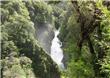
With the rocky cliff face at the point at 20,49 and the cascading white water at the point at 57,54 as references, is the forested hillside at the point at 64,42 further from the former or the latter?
the cascading white water at the point at 57,54

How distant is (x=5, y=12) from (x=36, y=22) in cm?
676

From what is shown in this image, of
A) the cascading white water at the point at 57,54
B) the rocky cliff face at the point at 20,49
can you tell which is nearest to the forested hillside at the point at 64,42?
the rocky cliff face at the point at 20,49

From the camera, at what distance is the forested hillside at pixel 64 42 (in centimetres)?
1004

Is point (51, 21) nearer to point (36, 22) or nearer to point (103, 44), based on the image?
point (36, 22)

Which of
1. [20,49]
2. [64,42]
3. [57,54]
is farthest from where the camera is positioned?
[57,54]

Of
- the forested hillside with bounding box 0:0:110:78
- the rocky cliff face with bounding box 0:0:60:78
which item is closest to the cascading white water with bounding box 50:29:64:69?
the forested hillside with bounding box 0:0:110:78

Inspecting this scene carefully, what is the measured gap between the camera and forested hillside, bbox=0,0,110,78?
32.9ft

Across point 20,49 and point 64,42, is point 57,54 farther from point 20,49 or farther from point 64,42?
point 20,49

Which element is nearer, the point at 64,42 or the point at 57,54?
the point at 64,42

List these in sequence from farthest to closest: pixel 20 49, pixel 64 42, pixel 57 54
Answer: pixel 57 54 → pixel 64 42 → pixel 20 49

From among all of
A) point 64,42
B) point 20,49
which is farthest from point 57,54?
point 20,49

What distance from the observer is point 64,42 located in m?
16.2

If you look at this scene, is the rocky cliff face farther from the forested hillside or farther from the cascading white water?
the cascading white water

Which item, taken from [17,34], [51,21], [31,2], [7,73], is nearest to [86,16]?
[7,73]
